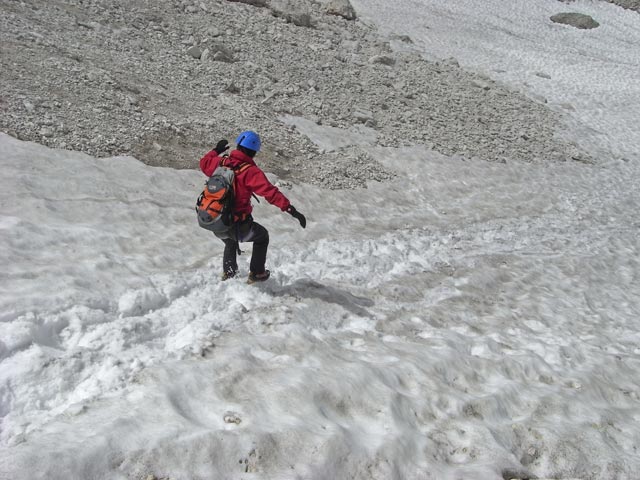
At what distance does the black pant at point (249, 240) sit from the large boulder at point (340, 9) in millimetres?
24245

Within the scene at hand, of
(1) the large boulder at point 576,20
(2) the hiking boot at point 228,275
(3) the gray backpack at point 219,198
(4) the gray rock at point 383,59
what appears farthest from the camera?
(1) the large boulder at point 576,20

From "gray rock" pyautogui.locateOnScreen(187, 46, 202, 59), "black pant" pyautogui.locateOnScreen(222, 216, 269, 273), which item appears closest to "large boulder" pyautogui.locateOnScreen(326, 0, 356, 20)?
"gray rock" pyautogui.locateOnScreen(187, 46, 202, 59)

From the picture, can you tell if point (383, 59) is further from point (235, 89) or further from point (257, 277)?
point (257, 277)

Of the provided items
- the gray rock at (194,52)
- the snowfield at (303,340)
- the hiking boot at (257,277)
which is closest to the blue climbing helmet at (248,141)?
the hiking boot at (257,277)

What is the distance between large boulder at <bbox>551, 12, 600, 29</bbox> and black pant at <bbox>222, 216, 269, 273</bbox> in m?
43.0

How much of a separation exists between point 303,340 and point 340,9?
25.8 m

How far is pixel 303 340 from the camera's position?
6.00 metres

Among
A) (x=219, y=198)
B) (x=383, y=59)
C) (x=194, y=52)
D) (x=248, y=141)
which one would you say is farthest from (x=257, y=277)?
(x=383, y=59)

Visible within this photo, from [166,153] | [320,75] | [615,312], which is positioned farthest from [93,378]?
[320,75]

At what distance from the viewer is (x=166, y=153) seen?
1102 centimetres

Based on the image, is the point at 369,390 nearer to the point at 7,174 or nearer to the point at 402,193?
the point at 7,174

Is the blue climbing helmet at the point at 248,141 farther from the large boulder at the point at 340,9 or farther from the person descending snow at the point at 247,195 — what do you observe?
the large boulder at the point at 340,9

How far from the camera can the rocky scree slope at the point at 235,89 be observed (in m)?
11.0

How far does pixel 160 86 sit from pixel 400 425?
39.2 feet
